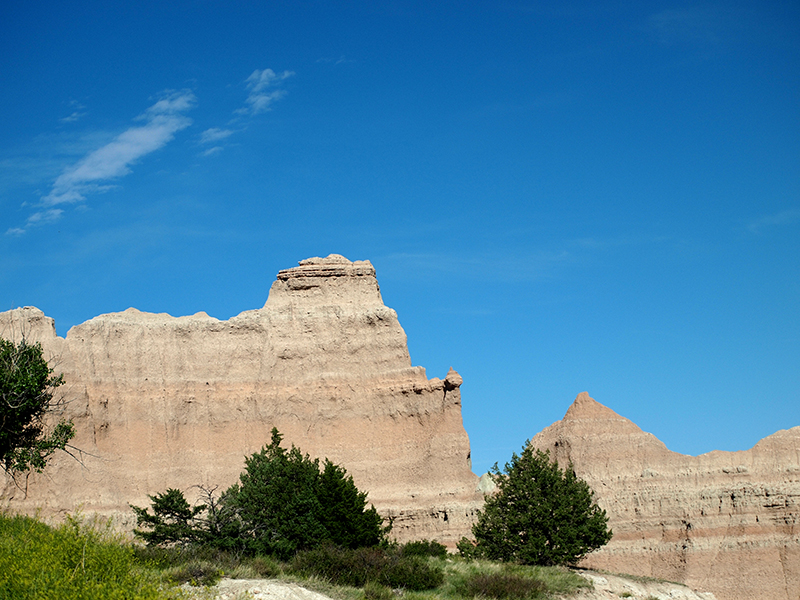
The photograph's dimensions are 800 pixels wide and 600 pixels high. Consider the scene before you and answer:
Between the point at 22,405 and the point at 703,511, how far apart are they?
47.4 metres

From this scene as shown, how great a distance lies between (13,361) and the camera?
78.6 ft

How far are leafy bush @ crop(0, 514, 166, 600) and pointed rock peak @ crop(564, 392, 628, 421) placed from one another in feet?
168

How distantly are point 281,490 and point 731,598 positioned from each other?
34.3 meters

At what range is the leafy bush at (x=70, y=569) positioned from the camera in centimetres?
1568

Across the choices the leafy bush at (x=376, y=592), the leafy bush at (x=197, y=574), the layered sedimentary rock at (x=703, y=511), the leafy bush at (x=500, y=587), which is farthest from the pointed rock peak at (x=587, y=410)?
the leafy bush at (x=197, y=574)

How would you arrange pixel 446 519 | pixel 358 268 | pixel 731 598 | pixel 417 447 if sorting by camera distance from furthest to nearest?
pixel 358 268 → pixel 417 447 → pixel 446 519 → pixel 731 598

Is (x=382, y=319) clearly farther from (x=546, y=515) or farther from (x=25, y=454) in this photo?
(x=25, y=454)

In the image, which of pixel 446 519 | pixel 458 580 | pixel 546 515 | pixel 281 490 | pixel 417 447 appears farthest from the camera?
pixel 417 447

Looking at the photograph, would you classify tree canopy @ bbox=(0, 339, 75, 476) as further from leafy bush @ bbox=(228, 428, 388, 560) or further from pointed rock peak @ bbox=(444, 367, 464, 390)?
pointed rock peak @ bbox=(444, 367, 464, 390)

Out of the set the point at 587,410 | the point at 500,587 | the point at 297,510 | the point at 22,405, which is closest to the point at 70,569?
the point at 22,405

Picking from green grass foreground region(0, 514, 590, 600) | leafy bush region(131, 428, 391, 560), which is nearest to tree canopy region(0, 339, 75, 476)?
green grass foreground region(0, 514, 590, 600)

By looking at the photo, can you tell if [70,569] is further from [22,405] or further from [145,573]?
[22,405]

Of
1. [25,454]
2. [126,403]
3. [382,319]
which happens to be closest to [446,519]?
[382,319]

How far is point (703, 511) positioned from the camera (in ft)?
190
